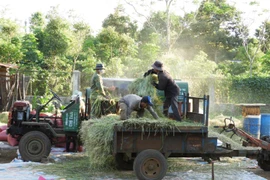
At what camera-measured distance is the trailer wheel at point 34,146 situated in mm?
9141

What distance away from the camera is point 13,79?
1738cm

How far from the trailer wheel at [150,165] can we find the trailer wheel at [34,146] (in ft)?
Answer: 9.48

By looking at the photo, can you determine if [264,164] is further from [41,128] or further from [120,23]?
[120,23]

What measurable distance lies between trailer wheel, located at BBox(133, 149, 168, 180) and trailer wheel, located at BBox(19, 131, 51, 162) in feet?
9.48

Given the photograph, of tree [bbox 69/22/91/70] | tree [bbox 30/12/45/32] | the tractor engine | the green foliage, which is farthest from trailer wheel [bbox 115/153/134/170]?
tree [bbox 30/12/45/32]

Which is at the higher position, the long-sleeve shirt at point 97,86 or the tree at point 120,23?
the tree at point 120,23

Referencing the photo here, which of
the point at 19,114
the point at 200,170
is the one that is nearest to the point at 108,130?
the point at 200,170

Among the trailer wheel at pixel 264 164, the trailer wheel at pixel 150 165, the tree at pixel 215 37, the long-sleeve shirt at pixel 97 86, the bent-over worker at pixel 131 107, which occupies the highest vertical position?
the tree at pixel 215 37

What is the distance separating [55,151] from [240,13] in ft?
62.4

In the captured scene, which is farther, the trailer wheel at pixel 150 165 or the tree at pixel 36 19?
the tree at pixel 36 19

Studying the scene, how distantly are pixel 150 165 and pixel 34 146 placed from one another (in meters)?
3.23

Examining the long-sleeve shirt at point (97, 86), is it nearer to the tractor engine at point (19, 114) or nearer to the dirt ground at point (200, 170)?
the tractor engine at point (19, 114)

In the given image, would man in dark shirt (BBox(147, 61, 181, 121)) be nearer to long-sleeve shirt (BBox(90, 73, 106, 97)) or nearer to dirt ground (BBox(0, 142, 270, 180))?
dirt ground (BBox(0, 142, 270, 180))

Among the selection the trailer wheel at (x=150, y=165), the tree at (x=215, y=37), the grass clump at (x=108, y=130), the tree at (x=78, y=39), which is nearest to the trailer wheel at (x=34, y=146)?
the grass clump at (x=108, y=130)
